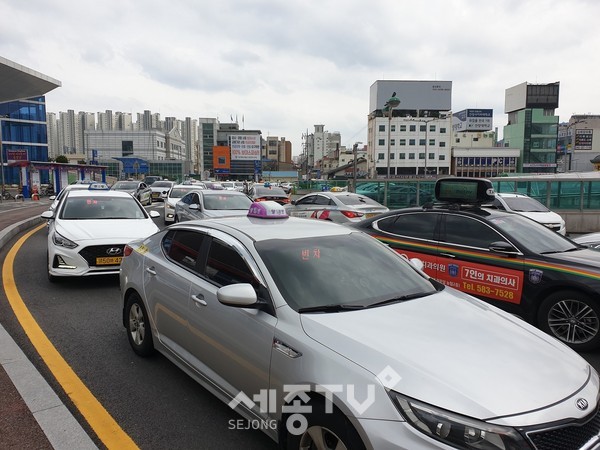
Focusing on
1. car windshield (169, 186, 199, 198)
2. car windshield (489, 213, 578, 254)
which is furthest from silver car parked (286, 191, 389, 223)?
car windshield (169, 186, 199, 198)

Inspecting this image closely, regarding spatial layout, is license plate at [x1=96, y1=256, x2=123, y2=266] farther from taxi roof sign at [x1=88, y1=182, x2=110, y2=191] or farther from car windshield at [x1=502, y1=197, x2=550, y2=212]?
car windshield at [x1=502, y1=197, x2=550, y2=212]

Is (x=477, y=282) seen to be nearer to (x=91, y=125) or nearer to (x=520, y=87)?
(x=520, y=87)

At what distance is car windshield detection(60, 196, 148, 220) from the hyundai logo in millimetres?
7869

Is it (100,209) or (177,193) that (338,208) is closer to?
(100,209)

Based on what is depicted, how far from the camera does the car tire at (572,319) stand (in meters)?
4.76

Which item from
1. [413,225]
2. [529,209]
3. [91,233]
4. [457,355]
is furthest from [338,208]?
[457,355]

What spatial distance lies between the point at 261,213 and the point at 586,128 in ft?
400

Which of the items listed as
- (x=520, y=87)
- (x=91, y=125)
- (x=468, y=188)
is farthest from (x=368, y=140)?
(x=91, y=125)

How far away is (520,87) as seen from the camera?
97.8m

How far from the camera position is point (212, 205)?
12.0m

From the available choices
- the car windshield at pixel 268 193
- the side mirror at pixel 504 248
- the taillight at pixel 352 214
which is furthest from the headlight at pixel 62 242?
the car windshield at pixel 268 193

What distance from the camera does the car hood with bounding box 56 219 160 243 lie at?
718cm

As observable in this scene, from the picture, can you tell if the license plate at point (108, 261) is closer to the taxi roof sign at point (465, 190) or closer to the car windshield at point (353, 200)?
the taxi roof sign at point (465, 190)

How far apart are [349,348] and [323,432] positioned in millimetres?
450
